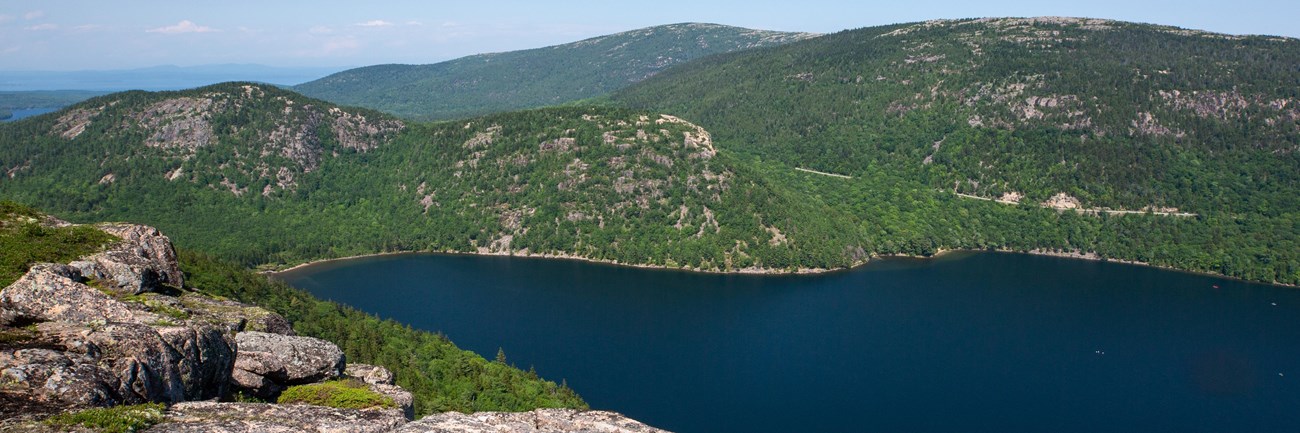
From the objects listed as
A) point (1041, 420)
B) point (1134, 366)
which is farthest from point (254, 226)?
point (1134, 366)

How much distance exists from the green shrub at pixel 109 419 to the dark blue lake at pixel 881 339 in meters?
70.6

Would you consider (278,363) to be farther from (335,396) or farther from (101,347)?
(101,347)

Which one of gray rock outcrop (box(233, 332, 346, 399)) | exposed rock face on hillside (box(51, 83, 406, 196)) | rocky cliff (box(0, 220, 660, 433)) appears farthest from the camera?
exposed rock face on hillside (box(51, 83, 406, 196))

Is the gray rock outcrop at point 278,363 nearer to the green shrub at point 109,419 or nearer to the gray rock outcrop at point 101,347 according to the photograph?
the gray rock outcrop at point 101,347

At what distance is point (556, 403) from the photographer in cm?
8125

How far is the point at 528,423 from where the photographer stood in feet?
83.0

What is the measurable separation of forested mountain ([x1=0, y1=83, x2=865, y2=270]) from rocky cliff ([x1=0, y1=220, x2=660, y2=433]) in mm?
127116

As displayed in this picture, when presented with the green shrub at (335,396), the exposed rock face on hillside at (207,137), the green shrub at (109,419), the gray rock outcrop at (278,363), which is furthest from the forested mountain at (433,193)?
the green shrub at (109,419)

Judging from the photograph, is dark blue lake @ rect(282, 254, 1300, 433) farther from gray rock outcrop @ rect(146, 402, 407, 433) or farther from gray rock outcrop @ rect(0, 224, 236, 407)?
gray rock outcrop @ rect(146, 402, 407, 433)

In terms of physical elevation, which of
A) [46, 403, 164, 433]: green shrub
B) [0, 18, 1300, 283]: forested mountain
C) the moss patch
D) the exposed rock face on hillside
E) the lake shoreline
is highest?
the moss patch

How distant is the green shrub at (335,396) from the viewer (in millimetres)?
28188


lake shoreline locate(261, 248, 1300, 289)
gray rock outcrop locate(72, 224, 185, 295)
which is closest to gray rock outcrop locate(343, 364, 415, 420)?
gray rock outcrop locate(72, 224, 185, 295)

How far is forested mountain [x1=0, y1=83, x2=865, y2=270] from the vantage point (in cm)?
16175

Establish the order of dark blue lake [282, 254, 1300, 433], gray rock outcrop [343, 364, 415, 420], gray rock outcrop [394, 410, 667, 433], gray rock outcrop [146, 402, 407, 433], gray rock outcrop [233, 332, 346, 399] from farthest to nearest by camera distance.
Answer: dark blue lake [282, 254, 1300, 433] → gray rock outcrop [233, 332, 346, 399] → gray rock outcrop [343, 364, 415, 420] → gray rock outcrop [394, 410, 667, 433] → gray rock outcrop [146, 402, 407, 433]
